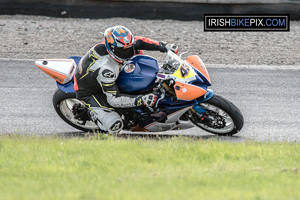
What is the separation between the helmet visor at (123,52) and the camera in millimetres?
7059

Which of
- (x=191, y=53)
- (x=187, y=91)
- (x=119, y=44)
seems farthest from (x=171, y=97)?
(x=191, y=53)

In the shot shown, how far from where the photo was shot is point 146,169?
5.61 meters

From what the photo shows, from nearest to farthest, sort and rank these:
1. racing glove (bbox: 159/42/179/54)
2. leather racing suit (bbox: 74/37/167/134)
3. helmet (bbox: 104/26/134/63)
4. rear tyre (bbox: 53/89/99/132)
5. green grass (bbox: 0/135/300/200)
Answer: green grass (bbox: 0/135/300/200), helmet (bbox: 104/26/134/63), leather racing suit (bbox: 74/37/167/134), racing glove (bbox: 159/42/179/54), rear tyre (bbox: 53/89/99/132)

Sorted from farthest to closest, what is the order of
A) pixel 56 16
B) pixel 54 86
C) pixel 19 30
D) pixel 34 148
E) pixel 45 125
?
pixel 56 16 < pixel 19 30 < pixel 54 86 < pixel 45 125 < pixel 34 148

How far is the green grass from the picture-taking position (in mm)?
4766

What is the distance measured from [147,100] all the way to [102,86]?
58 cm

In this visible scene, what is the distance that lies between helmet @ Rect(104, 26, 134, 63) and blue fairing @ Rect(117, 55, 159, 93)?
0.77 ft

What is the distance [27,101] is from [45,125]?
4.36ft

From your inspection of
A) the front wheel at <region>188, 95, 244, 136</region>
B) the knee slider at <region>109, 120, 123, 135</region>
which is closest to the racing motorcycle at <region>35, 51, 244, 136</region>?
the front wheel at <region>188, 95, 244, 136</region>

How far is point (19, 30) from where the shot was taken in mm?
14719

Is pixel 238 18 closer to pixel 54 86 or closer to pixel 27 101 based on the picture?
pixel 54 86

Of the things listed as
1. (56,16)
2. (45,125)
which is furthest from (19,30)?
(45,125)

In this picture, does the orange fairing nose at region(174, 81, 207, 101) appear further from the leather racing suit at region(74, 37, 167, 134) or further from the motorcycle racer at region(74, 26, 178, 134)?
the leather racing suit at region(74, 37, 167, 134)

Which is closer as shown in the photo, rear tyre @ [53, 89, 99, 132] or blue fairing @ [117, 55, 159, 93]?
blue fairing @ [117, 55, 159, 93]
